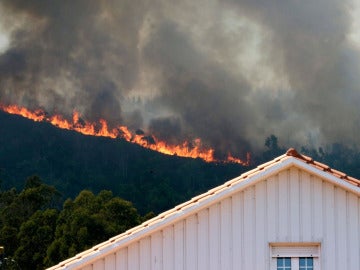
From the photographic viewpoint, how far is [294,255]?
15391mm

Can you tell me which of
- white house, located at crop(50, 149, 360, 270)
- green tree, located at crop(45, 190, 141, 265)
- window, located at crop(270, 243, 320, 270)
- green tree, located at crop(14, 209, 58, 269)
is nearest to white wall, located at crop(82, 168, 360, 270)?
white house, located at crop(50, 149, 360, 270)

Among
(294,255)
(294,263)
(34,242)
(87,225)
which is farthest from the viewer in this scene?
(34,242)

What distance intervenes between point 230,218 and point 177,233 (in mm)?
850

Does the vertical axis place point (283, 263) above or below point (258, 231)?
below

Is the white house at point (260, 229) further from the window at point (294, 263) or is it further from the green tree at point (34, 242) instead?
the green tree at point (34, 242)

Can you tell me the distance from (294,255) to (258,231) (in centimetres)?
71

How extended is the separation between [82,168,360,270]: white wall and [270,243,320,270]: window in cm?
11

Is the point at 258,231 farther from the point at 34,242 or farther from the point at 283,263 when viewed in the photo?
the point at 34,242

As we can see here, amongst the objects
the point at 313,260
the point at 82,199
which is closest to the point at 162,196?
the point at 82,199

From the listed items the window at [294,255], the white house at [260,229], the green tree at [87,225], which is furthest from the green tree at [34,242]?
the window at [294,255]

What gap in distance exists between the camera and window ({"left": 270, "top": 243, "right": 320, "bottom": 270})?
15.3m

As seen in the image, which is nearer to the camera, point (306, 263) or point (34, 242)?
point (306, 263)

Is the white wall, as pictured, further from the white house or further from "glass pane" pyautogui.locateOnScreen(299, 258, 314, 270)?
"glass pane" pyautogui.locateOnScreen(299, 258, 314, 270)

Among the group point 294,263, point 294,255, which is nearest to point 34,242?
point 294,263
